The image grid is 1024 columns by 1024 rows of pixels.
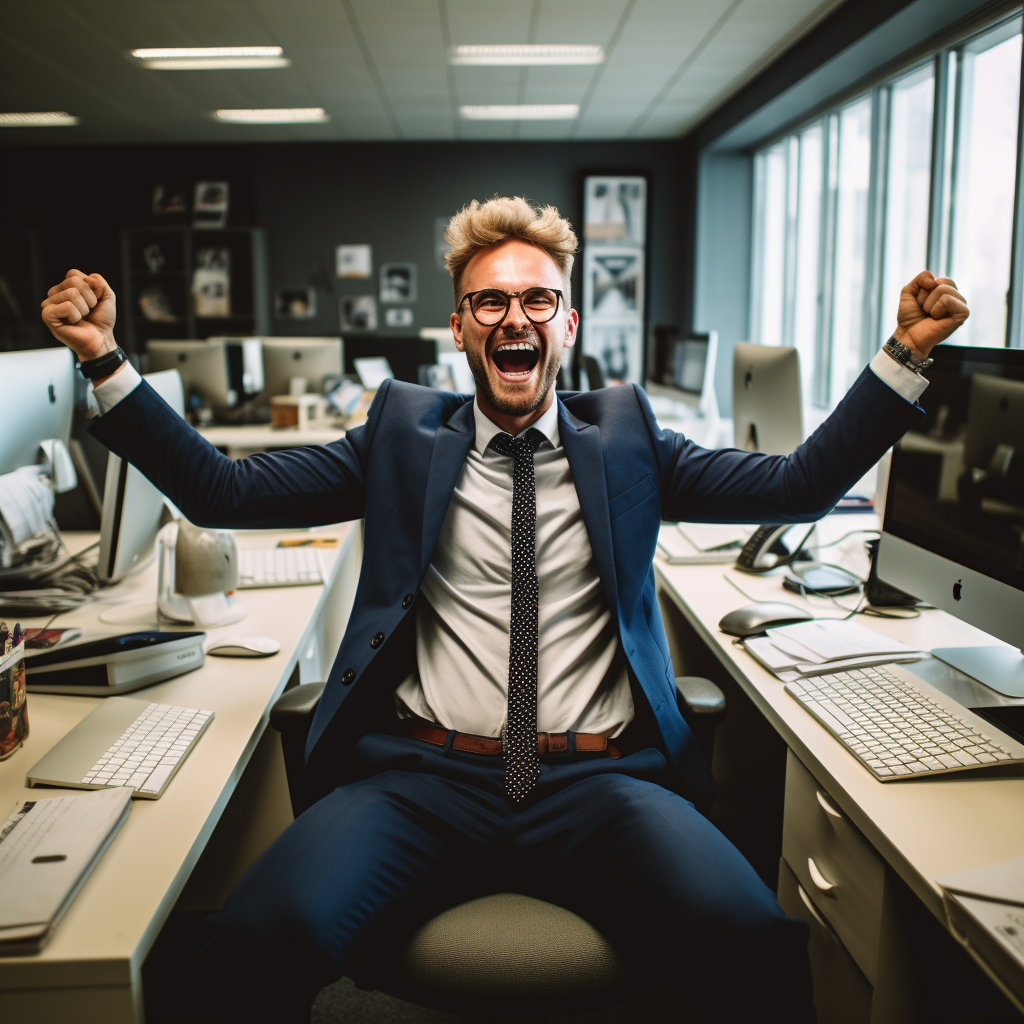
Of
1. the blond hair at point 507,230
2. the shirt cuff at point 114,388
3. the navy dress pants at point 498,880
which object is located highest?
the blond hair at point 507,230

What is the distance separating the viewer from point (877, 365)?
1.32m

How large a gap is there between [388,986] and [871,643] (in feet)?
3.15

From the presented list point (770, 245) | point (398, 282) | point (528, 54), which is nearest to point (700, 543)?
point (528, 54)

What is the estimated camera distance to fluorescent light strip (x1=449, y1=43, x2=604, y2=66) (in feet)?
16.7

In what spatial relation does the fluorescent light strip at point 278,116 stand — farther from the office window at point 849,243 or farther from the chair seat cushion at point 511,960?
the chair seat cushion at point 511,960

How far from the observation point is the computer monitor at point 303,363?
206 inches

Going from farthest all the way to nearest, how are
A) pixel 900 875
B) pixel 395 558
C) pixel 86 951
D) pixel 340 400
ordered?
1. pixel 340 400
2. pixel 395 558
3. pixel 900 875
4. pixel 86 951

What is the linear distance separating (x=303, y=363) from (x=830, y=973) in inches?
184

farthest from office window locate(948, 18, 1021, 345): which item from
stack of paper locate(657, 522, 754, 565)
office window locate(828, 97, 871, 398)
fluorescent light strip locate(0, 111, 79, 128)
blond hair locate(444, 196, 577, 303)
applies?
fluorescent light strip locate(0, 111, 79, 128)

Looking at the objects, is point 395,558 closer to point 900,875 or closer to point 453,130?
point 900,875

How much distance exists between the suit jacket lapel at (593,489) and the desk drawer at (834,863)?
1.26ft

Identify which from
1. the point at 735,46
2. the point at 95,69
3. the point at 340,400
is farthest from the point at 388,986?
the point at 95,69

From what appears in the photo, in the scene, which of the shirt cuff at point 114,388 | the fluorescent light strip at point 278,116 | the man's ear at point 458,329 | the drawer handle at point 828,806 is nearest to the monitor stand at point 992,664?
the drawer handle at point 828,806

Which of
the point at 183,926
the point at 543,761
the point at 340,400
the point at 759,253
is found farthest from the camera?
the point at 759,253
